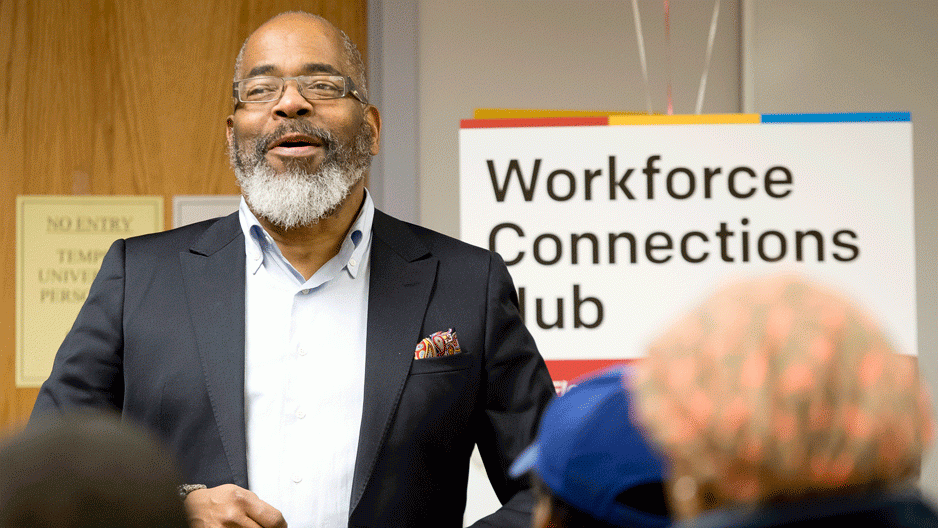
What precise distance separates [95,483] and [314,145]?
3.99 feet

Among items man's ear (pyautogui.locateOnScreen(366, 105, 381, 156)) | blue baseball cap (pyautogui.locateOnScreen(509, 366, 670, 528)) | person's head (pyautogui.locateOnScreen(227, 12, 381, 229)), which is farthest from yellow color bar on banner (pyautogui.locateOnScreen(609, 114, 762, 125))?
blue baseball cap (pyautogui.locateOnScreen(509, 366, 670, 528))

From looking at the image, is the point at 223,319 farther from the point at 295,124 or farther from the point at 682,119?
the point at 682,119

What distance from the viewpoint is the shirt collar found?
1517 millimetres

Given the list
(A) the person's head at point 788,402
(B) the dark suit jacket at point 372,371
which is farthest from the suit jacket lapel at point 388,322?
(A) the person's head at point 788,402

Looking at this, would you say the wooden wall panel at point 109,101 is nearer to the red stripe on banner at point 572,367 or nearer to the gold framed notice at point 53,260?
the gold framed notice at point 53,260

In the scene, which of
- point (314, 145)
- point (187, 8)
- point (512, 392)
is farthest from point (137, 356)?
point (187, 8)

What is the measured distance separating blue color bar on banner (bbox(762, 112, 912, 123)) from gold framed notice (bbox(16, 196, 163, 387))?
6.25ft

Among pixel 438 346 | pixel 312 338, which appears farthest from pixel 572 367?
pixel 312 338

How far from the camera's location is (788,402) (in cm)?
36

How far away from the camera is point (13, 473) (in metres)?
0.38

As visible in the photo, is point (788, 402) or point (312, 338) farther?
point (312, 338)

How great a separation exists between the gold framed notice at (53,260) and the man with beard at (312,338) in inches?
56.2

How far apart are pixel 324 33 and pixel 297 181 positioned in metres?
0.27

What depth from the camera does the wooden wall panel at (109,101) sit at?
2.86 m
